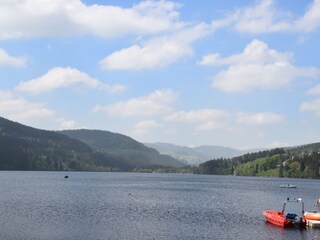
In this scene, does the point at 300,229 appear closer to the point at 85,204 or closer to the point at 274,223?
the point at 274,223

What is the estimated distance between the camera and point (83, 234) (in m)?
81.9

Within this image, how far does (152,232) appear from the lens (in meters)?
86.6

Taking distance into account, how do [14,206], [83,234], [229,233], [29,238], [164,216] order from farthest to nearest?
[14,206] < [164,216] < [229,233] < [83,234] < [29,238]

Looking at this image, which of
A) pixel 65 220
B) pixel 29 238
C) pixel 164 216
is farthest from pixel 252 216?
pixel 29 238

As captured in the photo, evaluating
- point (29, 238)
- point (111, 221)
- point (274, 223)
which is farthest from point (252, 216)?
point (29, 238)

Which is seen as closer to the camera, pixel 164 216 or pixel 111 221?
pixel 111 221

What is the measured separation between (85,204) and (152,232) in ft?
173

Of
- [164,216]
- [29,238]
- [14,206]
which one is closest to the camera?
[29,238]

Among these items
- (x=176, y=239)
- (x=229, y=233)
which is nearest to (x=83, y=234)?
(x=176, y=239)

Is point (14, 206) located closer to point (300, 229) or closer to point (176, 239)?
point (176, 239)

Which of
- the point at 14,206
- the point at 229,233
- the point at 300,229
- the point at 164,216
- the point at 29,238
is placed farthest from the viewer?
the point at 14,206

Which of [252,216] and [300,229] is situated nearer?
[300,229]

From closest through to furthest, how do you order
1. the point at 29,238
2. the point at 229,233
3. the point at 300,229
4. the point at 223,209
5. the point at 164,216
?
the point at 29,238, the point at 229,233, the point at 300,229, the point at 164,216, the point at 223,209

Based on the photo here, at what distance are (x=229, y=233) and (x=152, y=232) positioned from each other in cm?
1502
